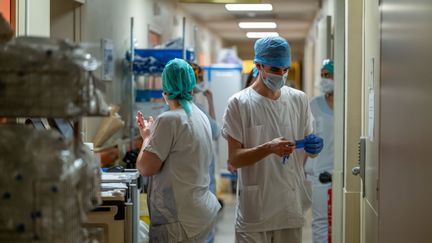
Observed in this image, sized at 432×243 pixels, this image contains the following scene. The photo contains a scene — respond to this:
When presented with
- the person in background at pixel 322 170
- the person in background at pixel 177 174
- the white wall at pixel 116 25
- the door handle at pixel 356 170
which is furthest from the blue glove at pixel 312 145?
the person in background at pixel 322 170

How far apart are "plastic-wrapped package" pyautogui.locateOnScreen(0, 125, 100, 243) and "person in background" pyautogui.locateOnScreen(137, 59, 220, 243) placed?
159cm

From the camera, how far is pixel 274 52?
11.1 ft

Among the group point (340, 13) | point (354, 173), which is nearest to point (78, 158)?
point (354, 173)

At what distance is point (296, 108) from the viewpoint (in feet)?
11.1

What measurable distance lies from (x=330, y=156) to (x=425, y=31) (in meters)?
3.10

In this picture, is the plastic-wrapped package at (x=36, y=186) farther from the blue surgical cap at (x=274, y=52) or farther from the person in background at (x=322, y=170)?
the person in background at (x=322, y=170)

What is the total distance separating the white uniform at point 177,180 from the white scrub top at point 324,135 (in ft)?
6.46

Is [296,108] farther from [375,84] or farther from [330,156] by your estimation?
[330,156]

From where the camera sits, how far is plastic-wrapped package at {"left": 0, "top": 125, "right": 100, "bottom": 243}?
1658mm

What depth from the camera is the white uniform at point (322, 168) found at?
17.1 ft

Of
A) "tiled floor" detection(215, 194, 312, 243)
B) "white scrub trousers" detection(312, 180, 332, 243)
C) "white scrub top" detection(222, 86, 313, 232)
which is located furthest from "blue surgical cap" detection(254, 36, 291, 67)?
"tiled floor" detection(215, 194, 312, 243)

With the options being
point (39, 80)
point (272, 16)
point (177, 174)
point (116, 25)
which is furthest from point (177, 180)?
point (272, 16)

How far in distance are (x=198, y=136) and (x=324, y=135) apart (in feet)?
6.65

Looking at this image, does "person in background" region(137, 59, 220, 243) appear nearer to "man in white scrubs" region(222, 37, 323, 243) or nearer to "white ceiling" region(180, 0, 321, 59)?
"man in white scrubs" region(222, 37, 323, 243)
